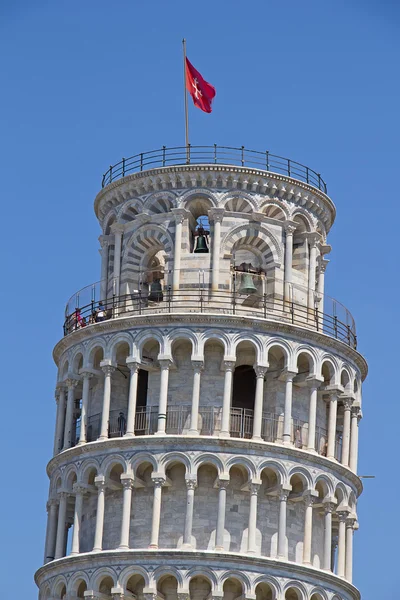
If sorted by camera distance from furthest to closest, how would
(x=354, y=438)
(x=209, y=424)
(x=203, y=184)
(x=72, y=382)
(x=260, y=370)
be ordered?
(x=203, y=184) → (x=354, y=438) → (x=72, y=382) → (x=209, y=424) → (x=260, y=370)

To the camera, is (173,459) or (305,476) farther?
(305,476)

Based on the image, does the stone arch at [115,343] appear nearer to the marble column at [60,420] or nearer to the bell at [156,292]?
the bell at [156,292]

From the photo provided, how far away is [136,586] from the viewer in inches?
3430

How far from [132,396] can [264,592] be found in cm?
1088

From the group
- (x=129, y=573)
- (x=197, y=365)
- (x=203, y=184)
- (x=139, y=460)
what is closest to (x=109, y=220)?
(x=203, y=184)

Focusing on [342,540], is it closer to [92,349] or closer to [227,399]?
[227,399]

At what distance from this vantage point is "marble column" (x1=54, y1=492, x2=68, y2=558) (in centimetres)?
9025

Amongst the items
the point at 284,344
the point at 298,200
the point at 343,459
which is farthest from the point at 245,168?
the point at 343,459

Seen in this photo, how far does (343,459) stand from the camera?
92000 mm

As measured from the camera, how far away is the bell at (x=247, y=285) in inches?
3615

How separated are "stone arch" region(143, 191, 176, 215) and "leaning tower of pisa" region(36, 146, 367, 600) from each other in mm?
98

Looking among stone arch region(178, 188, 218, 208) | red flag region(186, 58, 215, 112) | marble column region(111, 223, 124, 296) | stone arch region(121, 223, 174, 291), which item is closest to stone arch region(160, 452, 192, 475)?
stone arch region(121, 223, 174, 291)

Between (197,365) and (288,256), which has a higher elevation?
Answer: (288,256)

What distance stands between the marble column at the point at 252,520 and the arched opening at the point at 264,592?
62.6 inches
